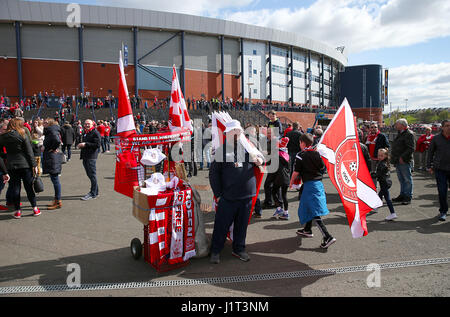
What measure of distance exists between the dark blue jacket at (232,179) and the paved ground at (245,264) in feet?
2.05

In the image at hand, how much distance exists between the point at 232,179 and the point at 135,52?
3422 cm

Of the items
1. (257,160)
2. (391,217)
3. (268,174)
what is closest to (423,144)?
(391,217)

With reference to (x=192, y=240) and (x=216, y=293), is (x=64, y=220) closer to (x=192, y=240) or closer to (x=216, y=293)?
(x=192, y=240)

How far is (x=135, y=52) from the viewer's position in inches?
1379

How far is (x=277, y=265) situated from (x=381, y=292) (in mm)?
1321

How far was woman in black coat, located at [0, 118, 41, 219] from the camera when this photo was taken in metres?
6.21

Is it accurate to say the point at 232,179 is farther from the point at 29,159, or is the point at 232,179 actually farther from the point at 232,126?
the point at 29,159

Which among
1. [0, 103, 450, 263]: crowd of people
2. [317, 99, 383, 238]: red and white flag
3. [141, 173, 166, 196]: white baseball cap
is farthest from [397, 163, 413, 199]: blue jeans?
[141, 173, 166, 196]: white baseball cap

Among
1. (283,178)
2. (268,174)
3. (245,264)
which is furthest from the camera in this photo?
(268,174)

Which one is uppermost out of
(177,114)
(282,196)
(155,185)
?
(177,114)

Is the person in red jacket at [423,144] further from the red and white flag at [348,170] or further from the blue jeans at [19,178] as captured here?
the blue jeans at [19,178]

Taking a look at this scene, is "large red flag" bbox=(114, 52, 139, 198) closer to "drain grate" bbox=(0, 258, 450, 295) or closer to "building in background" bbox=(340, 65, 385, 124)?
"drain grate" bbox=(0, 258, 450, 295)

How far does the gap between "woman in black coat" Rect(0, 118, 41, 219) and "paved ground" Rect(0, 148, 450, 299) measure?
0.70 meters
